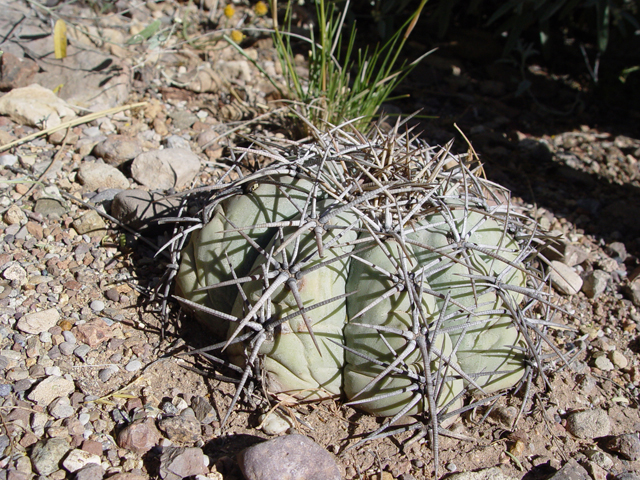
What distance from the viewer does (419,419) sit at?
1.86 m

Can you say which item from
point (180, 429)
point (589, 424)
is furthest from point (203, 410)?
point (589, 424)

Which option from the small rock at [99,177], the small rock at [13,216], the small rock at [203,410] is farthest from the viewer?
the small rock at [99,177]

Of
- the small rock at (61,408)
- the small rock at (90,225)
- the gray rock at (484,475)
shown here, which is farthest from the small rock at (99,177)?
the gray rock at (484,475)

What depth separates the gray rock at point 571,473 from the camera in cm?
179

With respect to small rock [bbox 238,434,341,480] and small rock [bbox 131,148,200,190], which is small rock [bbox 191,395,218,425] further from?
small rock [bbox 131,148,200,190]

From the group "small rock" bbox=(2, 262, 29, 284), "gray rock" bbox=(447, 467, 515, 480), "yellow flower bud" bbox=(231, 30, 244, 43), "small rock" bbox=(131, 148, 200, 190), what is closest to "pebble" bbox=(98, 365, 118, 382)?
"small rock" bbox=(2, 262, 29, 284)

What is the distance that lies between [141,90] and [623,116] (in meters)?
3.70

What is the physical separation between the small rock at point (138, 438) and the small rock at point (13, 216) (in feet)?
3.93

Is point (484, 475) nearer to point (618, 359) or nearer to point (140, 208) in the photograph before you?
point (618, 359)

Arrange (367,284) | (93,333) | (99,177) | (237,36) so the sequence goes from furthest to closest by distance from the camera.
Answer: (237,36)
(99,177)
(93,333)
(367,284)

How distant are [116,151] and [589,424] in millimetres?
2541

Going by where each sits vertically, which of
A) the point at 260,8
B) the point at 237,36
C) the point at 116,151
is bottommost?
the point at 116,151

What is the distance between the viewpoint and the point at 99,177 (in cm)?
263

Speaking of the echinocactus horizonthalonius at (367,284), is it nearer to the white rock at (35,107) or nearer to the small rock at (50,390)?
the small rock at (50,390)
